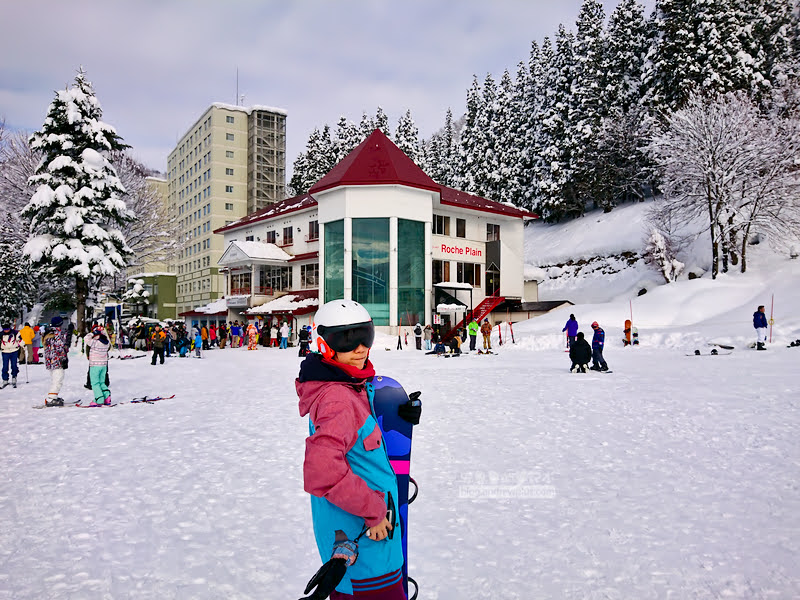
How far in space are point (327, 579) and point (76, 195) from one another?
30.3 meters

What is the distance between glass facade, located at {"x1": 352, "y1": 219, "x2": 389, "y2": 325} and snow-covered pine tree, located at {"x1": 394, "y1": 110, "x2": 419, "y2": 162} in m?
28.8

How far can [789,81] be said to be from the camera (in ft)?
137

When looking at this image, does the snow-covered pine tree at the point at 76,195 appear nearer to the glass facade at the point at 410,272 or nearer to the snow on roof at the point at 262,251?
the snow on roof at the point at 262,251

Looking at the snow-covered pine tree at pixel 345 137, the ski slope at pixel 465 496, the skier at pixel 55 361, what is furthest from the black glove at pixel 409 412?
the snow-covered pine tree at pixel 345 137

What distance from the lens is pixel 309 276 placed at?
4097cm

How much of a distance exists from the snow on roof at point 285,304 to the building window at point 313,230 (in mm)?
4521

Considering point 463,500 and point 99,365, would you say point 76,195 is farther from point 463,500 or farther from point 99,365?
point 463,500

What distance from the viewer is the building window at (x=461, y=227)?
40062 millimetres

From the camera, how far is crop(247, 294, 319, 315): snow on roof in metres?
38.0

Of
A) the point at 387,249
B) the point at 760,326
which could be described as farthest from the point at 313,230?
the point at 760,326

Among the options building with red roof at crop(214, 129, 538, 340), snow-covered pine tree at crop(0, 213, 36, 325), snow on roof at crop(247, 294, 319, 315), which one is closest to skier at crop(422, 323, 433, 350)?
building with red roof at crop(214, 129, 538, 340)

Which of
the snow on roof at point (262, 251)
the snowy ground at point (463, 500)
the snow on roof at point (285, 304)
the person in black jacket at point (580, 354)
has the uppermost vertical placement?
the snow on roof at point (262, 251)

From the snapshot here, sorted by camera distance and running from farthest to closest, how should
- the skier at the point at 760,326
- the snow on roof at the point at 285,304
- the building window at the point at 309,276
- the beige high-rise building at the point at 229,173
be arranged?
the beige high-rise building at the point at 229,173
the building window at the point at 309,276
the snow on roof at the point at 285,304
the skier at the point at 760,326

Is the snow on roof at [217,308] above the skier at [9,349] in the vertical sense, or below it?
above
